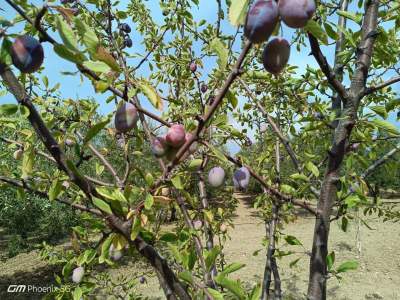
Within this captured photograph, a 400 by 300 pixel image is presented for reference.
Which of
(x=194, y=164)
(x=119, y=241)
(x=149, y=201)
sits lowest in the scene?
(x=119, y=241)

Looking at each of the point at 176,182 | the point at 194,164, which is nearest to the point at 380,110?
the point at 194,164

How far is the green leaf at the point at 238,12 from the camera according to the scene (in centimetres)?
57

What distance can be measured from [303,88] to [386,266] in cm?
698

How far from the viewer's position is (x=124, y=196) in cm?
96

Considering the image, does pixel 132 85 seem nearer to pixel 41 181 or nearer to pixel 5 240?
pixel 41 181

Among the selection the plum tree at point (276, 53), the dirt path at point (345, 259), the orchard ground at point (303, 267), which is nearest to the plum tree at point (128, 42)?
the plum tree at point (276, 53)

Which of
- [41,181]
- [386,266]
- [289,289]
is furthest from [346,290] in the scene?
[41,181]

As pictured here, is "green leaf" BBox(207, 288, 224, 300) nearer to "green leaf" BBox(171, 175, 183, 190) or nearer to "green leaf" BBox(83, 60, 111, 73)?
"green leaf" BBox(171, 175, 183, 190)

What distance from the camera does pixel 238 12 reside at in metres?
0.57

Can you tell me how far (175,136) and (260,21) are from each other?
0.35 m

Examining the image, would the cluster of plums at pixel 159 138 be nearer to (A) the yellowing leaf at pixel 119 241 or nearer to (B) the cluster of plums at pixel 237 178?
(A) the yellowing leaf at pixel 119 241

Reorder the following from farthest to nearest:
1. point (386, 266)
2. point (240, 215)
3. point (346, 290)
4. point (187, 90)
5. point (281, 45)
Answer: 1. point (240, 215)
2. point (386, 266)
3. point (346, 290)
4. point (187, 90)
5. point (281, 45)

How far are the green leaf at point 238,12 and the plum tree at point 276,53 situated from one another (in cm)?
15

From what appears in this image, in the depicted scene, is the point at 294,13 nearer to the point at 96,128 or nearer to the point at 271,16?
the point at 271,16
